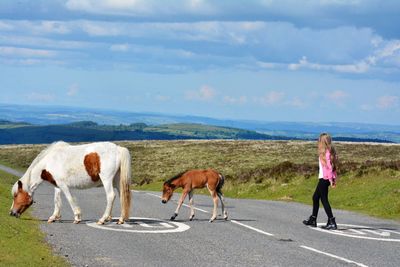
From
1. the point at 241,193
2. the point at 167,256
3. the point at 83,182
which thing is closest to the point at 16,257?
the point at 167,256

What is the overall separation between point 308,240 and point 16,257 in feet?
23.6

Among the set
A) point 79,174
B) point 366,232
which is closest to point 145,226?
point 79,174

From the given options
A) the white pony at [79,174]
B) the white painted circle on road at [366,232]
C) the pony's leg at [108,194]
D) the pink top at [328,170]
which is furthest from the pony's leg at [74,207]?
the pink top at [328,170]

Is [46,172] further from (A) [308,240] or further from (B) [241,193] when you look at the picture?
(B) [241,193]

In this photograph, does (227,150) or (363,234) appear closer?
(363,234)

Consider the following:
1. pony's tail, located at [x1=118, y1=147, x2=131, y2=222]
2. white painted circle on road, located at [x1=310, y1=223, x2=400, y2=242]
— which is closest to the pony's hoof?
pony's tail, located at [x1=118, y1=147, x2=131, y2=222]

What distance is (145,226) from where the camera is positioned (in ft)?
58.0

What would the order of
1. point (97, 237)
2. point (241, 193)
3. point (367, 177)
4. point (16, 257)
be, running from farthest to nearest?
point (241, 193) → point (367, 177) → point (97, 237) → point (16, 257)

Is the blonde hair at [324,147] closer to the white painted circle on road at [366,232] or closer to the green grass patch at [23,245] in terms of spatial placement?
the white painted circle on road at [366,232]

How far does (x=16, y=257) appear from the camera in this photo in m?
11.5

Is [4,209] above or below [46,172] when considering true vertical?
below

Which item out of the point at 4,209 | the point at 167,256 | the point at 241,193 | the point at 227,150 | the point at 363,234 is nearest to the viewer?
the point at 167,256

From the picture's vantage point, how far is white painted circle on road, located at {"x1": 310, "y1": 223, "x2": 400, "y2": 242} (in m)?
17.1

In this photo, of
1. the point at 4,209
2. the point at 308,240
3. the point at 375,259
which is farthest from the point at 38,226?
the point at 375,259
